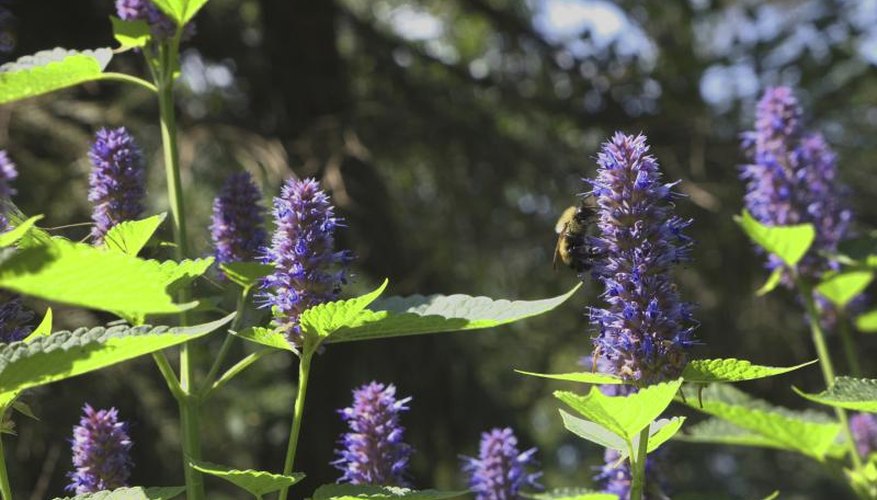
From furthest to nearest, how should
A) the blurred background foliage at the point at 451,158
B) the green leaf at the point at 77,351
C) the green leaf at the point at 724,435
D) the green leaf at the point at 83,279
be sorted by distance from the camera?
the blurred background foliage at the point at 451,158 → the green leaf at the point at 724,435 → the green leaf at the point at 77,351 → the green leaf at the point at 83,279

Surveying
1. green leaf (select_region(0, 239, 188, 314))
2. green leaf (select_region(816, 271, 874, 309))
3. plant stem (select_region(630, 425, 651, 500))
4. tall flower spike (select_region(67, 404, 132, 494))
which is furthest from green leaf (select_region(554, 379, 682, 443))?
green leaf (select_region(816, 271, 874, 309))

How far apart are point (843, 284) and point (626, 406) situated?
9.15 ft

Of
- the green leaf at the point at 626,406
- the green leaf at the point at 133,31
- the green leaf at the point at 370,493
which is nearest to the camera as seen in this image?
the green leaf at the point at 626,406

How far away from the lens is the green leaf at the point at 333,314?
85.4 inches

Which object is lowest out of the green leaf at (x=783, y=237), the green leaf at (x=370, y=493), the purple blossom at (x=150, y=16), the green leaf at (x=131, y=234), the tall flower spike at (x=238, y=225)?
the green leaf at (x=370, y=493)

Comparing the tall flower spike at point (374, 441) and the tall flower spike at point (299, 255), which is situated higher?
the tall flower spike at point (299, 255)

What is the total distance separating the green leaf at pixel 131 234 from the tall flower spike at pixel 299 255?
0.28 meters

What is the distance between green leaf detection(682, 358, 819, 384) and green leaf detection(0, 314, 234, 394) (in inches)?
38.4

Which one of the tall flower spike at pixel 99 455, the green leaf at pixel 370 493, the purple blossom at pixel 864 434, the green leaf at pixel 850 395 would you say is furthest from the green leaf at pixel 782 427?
the purple blossom at pixel 864 434

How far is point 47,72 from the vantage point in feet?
8.28

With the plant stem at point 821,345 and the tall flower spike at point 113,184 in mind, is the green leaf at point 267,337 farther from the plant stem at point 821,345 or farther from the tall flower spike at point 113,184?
the plant stem at point 821,345

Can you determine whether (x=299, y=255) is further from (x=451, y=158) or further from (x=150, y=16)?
(x=451, y=158)

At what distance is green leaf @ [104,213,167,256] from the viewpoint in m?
2.51

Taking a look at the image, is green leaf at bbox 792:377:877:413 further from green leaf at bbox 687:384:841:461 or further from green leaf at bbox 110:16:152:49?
green leaf at bbox 110:16:152:49
